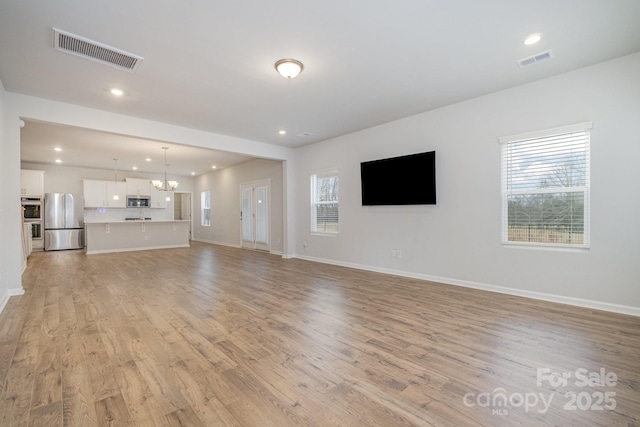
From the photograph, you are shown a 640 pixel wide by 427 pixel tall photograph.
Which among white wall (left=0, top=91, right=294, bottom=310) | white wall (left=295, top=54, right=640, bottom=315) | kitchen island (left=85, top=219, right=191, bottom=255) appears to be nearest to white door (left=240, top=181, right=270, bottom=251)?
kitchen island (left=85, top=219, right=191, bottom=255)

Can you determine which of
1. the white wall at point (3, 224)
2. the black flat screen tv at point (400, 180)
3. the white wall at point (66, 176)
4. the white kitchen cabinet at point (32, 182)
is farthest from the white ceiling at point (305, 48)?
the white wall at point (66, 176)

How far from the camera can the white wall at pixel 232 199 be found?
8.03 m

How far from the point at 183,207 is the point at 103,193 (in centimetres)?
345

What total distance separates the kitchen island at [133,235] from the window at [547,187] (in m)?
9.36

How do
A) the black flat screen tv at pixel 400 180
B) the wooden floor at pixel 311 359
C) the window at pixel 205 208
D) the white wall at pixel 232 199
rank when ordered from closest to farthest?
the wooden floor at pixel 311 359 < the black flat screen tv at pixel 400 180 < the white wall at pixel 232 199 < the window at pixel 205 208

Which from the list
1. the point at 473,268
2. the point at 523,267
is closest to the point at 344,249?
the point at 473,268

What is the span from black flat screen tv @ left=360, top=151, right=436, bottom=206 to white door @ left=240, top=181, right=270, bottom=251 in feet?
12.3

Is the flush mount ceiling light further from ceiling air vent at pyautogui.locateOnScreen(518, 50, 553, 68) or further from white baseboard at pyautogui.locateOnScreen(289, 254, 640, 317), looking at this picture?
white baseboard at pyautogui.locateOnScreen(289, 254, 640, 317)

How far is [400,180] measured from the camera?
5.08 meters

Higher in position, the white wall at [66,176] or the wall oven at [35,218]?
the white wall at [66,176]

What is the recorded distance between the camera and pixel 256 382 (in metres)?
1.92

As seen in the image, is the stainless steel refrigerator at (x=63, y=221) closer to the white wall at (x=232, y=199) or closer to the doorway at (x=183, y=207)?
the doorway at (x=183, y=207)

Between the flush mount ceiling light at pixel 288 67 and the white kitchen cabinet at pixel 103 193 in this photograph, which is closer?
the flush mount ceiling light at pixel 288 67

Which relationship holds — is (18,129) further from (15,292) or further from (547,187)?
(547,187)
